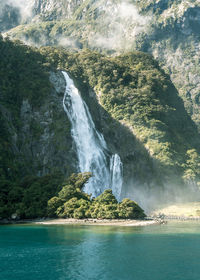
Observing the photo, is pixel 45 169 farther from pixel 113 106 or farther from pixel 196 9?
pixel 196 9

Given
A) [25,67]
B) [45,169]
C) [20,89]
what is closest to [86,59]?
[25,67]

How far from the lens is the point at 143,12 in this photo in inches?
7146

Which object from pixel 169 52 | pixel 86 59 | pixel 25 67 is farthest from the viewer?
pixel 169 52

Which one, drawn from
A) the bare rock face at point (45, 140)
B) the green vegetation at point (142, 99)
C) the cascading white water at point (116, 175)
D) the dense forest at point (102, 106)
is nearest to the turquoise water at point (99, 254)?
the dense forest at point (102, 106)

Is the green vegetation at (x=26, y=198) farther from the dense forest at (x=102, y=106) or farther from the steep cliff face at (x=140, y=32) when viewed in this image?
the steep cliff face at (x=140, y=32)

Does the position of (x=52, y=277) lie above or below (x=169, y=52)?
below

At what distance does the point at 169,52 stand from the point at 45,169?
385 feet

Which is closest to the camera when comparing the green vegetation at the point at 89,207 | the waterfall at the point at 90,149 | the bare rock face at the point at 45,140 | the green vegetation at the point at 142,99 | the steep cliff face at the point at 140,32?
the green vegetation at the point at 89,207

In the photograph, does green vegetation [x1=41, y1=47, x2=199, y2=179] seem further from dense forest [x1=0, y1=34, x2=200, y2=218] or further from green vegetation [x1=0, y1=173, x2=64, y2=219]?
green vegetation [x1=0, y1=173, x2=64, y2=219]

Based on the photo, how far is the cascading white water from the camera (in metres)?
77.1

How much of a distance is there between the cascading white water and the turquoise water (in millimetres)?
30213

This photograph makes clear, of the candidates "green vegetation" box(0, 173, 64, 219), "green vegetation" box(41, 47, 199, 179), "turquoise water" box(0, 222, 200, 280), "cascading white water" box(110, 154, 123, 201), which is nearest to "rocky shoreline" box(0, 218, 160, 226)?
"green vegetation" box(0, 173, 64, 219)

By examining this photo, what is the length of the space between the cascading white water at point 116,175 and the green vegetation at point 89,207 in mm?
16338

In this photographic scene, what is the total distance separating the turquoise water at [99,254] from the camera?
1070 inches
